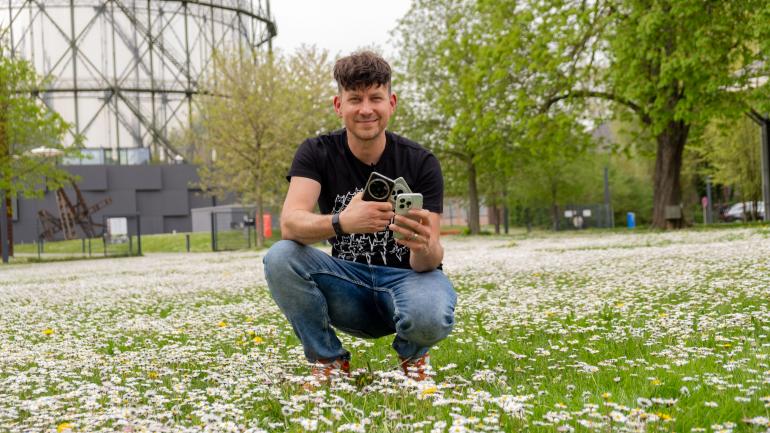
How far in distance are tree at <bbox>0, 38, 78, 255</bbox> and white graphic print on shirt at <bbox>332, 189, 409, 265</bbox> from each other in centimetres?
2598

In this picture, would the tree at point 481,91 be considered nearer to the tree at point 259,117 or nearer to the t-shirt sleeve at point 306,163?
the tree at point 259,117

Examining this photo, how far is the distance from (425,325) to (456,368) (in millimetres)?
749

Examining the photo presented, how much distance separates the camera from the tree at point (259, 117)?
3512 centimetres

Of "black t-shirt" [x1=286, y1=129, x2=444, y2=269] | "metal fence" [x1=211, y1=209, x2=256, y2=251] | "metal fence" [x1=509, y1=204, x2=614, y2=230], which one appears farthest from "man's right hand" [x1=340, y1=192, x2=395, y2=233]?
"metal fence" [x1=509, y1=204, x2=614, y2=230]

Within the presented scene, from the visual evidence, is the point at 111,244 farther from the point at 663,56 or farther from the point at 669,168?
the point at 663,56

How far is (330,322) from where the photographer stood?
4473 millimetres

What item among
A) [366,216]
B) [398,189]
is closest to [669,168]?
[398,189]

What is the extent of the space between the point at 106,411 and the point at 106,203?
5439 cm

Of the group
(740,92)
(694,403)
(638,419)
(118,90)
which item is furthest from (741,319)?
(118,90)

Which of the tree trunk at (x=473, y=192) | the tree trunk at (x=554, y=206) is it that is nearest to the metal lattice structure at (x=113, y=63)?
the tree trunk at (x=473, y=192)

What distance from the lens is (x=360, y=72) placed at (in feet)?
13.1

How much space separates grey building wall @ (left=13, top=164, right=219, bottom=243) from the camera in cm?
5700

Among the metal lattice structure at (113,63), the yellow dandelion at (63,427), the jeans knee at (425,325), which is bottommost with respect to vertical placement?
the yellow dandelion at (63,427)

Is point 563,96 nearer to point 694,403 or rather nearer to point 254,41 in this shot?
point 694,403
